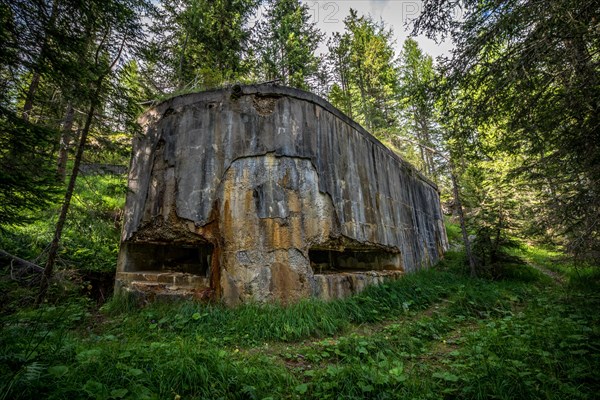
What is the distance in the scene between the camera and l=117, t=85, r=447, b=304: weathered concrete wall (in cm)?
513

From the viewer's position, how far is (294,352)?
376 centimetres

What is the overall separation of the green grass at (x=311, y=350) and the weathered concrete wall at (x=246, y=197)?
2.08 ft

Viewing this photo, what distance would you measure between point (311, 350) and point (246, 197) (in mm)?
2730

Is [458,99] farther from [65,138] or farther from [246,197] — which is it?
[65,138]

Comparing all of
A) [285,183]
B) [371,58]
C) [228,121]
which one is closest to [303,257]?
[285,183]

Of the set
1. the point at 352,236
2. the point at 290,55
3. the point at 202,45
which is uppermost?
the point at 290,55

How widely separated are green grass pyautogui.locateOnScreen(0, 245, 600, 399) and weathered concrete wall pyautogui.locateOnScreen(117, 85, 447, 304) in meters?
0.63

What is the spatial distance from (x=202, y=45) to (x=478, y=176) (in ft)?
40.5

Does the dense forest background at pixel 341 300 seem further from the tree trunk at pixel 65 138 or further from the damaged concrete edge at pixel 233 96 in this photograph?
the damaged concrete edge at pixel 233 96

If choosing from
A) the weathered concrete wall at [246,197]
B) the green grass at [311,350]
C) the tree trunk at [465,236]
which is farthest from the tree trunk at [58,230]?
the tree trunk at [465,236]

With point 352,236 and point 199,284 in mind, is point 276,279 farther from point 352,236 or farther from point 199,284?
point 352,236

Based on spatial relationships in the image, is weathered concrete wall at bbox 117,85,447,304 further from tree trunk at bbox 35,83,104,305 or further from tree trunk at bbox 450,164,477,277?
tree trunk at bbox 450,164,477,277

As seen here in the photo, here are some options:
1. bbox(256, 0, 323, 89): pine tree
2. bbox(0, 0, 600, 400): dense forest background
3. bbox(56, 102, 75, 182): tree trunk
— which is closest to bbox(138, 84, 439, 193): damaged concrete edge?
bbox(0, 0, 600, 400): dense forest background

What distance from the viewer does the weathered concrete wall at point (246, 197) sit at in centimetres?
513
